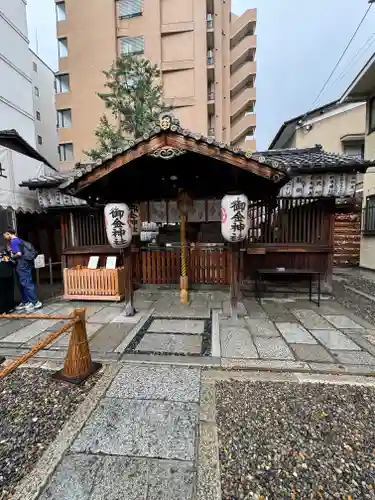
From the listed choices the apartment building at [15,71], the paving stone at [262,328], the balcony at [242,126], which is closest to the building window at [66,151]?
the apartment building at [15,71]

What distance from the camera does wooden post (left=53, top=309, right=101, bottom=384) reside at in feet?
11.1

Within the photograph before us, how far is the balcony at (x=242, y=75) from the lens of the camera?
1032 inches

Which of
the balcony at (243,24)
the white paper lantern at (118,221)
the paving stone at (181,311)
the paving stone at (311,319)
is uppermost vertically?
the balcony at (243,24)

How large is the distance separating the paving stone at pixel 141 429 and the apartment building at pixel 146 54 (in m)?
22.6

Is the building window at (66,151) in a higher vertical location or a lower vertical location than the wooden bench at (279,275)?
higher

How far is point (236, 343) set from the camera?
4449 mm

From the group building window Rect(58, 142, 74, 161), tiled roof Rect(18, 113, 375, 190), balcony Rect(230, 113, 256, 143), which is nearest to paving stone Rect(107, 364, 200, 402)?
tiled roof Rect(18, 113, 375, 190)

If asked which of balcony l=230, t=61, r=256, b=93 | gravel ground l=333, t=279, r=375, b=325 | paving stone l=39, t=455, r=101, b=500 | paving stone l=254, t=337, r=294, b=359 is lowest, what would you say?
gravel ground l=333, t=279, r=375, b=325

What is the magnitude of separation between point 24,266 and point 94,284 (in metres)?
1.79

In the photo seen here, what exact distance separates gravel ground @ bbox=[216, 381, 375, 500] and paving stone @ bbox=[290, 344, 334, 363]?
0.68 metres

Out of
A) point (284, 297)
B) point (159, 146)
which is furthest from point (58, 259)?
point (284, 297)

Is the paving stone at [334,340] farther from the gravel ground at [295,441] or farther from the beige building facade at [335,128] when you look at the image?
the beige building facade at [335,128]

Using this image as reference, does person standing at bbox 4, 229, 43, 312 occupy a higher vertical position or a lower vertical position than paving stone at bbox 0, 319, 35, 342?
higher

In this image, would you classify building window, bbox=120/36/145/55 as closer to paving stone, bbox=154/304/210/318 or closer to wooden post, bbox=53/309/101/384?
paving stone, bbox=154/304/210/318
